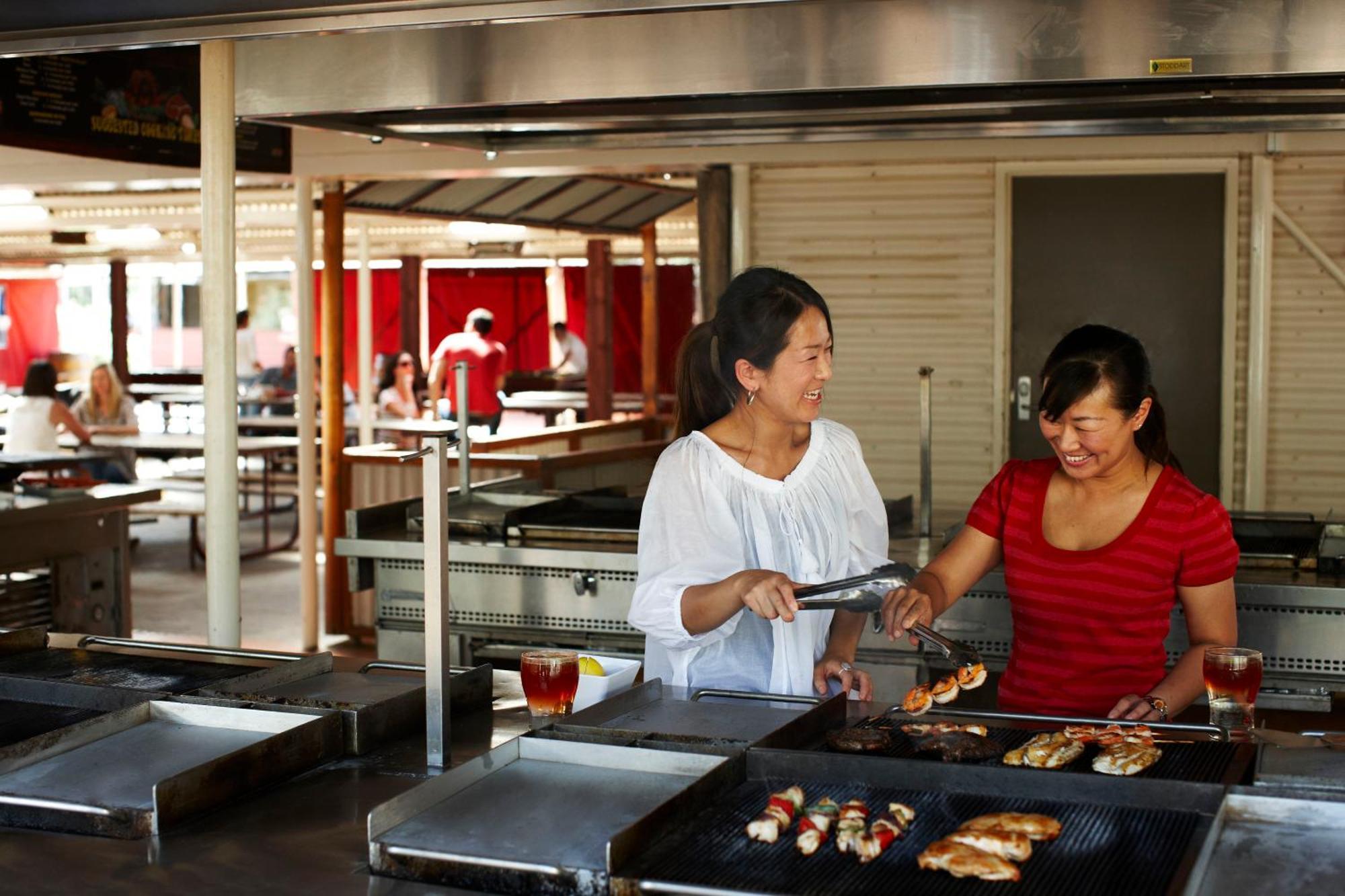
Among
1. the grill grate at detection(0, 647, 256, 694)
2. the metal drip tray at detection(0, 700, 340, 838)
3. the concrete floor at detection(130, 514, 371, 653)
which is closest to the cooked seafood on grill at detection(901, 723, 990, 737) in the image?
the metal drip tray at detection(0, 700, 340, 838)

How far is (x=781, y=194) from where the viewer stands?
7.70m

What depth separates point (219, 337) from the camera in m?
3.72

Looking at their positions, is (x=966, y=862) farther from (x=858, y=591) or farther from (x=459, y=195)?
(x=459, y=195)

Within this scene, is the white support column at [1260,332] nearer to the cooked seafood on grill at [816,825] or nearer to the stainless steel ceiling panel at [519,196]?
the stainless steel ceiling panel at [519,196]

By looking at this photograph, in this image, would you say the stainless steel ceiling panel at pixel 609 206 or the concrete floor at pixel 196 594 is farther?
the stainless steel ceiling panel at pixel 609 206

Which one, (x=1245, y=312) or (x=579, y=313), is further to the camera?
(x=579, y=313)

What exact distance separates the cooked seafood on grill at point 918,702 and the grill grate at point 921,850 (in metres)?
0.41

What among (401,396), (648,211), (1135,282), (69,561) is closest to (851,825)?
(69,561)

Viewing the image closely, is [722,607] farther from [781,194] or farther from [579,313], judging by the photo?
[579,313]

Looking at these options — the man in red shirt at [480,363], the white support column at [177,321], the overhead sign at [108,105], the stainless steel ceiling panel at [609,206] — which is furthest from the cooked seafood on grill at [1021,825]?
the white support column at [177,321]

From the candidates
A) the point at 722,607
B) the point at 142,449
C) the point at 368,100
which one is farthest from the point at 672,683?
the point at 142,449

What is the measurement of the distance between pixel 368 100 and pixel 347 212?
4.91m

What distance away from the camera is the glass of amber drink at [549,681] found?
7.86ft

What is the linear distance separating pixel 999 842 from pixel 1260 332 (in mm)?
5857
